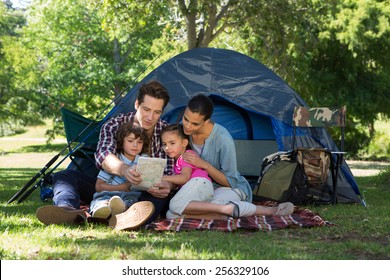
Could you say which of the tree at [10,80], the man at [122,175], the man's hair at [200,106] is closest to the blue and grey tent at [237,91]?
the man at [122,175]

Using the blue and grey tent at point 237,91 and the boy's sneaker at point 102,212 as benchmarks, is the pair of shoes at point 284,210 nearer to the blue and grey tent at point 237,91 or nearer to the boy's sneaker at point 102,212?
the boy's sneaker at point 102,212

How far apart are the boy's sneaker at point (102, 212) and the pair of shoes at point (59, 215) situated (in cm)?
7

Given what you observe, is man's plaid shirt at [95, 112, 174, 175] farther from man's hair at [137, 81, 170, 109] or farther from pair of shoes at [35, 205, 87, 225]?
pair of shoes at [35, 205, 87, 225]

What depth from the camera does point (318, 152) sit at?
538 cm

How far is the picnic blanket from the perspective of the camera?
3900mm

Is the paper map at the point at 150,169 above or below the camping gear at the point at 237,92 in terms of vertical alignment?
below

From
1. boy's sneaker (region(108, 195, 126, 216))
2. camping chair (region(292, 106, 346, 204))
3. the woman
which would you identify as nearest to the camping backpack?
camping chair (region(292, 106, 346, 204))

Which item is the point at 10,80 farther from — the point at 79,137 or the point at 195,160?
the point at 195,160

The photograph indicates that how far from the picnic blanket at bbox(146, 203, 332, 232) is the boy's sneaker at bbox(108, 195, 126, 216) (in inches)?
8.6

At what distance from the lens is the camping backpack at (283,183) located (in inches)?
204
